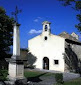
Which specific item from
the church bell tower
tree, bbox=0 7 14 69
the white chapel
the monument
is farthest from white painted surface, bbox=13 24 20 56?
Result: the church bell tower

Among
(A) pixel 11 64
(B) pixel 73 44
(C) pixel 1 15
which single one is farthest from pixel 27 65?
(A) pixel 11 64

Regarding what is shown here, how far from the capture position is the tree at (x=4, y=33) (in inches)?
1039

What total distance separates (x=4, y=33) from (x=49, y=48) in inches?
323

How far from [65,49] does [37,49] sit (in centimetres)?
570

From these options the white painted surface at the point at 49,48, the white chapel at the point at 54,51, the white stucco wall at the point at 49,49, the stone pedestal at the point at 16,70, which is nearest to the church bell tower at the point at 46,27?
the white chapel at the point at 54,51

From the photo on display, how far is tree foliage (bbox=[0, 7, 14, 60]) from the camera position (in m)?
26.4

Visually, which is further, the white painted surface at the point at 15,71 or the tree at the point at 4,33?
the tree at the point at 4,33

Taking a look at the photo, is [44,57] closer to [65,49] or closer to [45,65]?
[45,65]

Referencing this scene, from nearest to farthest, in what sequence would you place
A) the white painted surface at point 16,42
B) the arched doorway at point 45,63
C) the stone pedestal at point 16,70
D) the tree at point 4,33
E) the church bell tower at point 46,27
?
the stone pedestal at point 16,70 → the white painted surface at point 16,42 → the tree at point 4,33 → the church bell tower at point 46,27 → the arched doorway at point 45,63

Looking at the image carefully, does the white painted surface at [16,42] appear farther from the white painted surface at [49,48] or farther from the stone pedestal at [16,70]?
the white painted surface at [49,48]

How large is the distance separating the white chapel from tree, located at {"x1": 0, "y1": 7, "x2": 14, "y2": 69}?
626 cm

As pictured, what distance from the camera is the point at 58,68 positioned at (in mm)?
29062

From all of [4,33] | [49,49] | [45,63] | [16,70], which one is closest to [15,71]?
[16,70]

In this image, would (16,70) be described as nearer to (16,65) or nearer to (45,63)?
(16,65)
